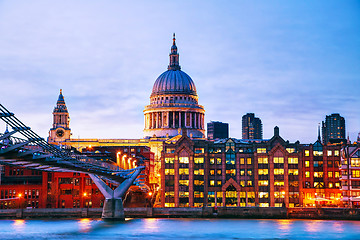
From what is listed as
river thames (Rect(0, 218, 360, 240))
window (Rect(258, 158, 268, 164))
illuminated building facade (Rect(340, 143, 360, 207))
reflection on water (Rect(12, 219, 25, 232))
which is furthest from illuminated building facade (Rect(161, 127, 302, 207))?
reflection on water (Rect(12, 219, 25, 232))

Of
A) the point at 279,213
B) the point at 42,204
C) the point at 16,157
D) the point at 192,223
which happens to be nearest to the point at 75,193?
the point at 42,204

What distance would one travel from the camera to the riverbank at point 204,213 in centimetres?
10275

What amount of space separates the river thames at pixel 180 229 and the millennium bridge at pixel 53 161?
3538 millimetres

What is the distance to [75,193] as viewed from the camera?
12000 cm

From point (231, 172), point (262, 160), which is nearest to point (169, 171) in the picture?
point (231, 172)

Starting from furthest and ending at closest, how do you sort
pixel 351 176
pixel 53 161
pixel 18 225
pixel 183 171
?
pixel 183 171
pixel 351 176
pixel 18 225
pixel 53 161

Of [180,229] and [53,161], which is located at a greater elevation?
[53,161]

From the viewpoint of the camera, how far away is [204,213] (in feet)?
351

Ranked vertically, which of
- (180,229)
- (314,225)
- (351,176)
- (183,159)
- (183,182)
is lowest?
(180,229)

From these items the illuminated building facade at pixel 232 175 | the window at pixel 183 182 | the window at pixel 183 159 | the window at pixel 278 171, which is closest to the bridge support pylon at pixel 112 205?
the illuminated building facade at pixel 232 175

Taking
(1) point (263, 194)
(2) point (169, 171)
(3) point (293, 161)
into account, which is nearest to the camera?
(1) point (263, 194)

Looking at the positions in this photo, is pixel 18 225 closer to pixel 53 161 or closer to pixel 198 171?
pixel 53 161

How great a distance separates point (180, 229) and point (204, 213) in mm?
14271

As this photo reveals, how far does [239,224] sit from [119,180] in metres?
18.1
